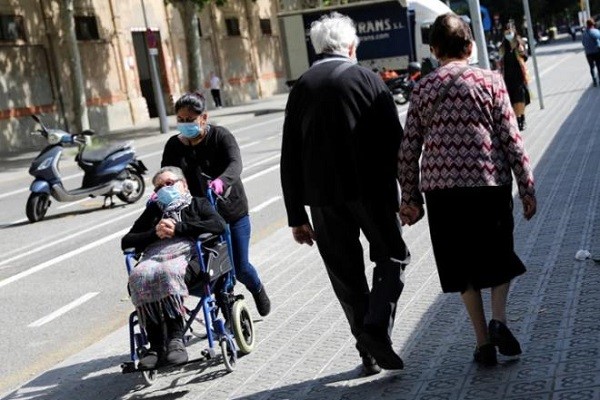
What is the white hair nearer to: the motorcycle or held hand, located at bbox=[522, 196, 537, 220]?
held hand, located at bbox=[522, 196, 537, 220]

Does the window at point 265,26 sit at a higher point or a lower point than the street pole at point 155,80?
higher

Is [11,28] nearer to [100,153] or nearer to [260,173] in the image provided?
[260,173]

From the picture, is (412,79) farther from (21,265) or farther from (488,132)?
(488,132)

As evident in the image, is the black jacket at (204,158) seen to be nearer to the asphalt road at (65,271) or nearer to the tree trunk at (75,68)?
the asphalt road at (65,271)

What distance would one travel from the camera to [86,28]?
39.8 meters

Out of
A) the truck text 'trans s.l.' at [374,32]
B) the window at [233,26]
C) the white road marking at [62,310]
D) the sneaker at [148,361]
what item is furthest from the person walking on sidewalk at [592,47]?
the window at [233,26]

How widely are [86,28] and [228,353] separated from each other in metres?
35.0

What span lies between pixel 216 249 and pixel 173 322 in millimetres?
595

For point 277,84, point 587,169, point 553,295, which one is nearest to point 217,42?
point 277,84

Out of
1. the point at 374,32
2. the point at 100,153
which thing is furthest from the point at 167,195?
the point at 374,32

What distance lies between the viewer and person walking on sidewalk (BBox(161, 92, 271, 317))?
6.59m

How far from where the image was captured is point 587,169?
12.7m

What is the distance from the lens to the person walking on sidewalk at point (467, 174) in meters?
5.19

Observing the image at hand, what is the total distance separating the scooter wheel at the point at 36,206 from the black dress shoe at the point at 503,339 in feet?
37.5
